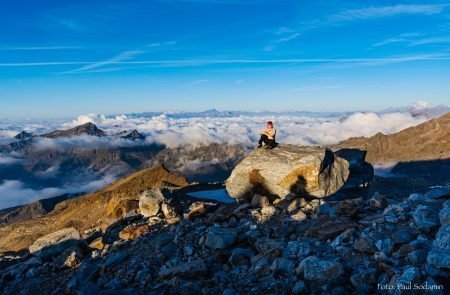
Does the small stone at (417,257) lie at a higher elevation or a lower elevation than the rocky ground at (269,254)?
higher

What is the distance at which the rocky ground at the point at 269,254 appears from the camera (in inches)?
447

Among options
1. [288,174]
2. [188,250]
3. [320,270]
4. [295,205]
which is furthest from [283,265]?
[288,174]

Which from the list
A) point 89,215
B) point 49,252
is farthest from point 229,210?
point 89,215

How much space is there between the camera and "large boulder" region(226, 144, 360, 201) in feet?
85.1

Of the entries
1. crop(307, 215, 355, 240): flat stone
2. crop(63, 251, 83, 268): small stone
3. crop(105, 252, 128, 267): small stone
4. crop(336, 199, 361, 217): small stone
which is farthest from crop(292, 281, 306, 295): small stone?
crop(63, 251, 83, 268): small stone

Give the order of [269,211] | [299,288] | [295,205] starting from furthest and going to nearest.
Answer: [295,205], [269,211], [299,288]

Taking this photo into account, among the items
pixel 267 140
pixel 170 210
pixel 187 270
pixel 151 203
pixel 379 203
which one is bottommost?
pixel 170 210

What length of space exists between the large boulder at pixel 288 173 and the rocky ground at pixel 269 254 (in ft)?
9.25

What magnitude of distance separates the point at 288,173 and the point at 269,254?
486 inches

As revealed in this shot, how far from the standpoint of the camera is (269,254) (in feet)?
46.1

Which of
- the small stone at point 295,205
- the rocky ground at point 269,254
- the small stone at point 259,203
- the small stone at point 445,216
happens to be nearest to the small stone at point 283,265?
the rocky ground at point 269,254

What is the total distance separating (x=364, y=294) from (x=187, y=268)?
20.6 ft

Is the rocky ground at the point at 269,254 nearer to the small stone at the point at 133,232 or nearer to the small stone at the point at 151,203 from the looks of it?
the small stone at the point at 133,232

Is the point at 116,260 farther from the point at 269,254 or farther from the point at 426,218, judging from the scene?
the point at 426,218
